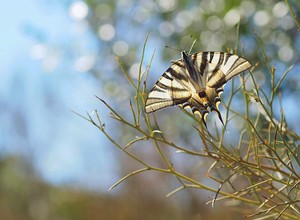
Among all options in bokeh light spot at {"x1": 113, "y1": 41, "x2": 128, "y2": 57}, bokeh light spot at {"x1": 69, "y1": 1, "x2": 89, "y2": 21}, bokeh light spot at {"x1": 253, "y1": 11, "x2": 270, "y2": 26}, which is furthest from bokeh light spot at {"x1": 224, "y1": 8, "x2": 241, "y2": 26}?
bokeh light spot at {"x1": 69, "y1": 1, "x2": 89, "y2": 21}

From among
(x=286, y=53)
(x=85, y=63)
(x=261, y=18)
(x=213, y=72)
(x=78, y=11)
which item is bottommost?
(x=213, y=72)

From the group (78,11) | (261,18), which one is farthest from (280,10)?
(78,11)

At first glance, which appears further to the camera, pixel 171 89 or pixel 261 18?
pixel 261 18

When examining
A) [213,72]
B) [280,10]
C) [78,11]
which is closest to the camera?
Answer: [213,72]

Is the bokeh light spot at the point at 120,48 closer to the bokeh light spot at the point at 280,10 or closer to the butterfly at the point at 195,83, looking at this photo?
the bokeh light spot at the point at 280,10

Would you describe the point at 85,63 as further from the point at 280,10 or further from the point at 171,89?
the point at 171,89

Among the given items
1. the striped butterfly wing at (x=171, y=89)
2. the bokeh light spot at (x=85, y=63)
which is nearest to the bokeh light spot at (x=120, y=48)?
the bokeh light spot at (x=85, y=63)

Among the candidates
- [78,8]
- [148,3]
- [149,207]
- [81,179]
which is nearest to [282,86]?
[148,3]

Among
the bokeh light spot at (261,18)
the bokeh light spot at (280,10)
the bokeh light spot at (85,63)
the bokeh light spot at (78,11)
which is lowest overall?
the bokeh light spot at (280,10)
